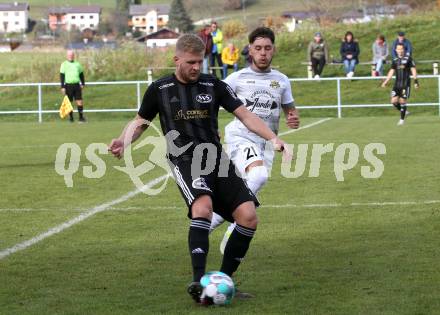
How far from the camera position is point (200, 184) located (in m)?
7.26

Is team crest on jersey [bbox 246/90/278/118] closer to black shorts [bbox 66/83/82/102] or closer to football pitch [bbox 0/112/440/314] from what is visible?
football pitch [bbox 0/112/440/314]

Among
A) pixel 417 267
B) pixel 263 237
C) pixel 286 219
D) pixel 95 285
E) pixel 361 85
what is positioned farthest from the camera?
pixel 361 85

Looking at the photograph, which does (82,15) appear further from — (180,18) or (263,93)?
(263,93)

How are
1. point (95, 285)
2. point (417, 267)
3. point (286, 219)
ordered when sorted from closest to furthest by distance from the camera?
point (95, 285), point (417, 267), point (286, 219)

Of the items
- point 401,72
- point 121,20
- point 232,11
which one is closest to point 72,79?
point 401,72

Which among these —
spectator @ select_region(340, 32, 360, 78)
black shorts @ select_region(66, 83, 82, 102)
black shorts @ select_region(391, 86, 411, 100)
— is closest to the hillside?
spectator @ select_region(340, 32, 360, 78)

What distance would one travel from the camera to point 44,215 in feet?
38.0

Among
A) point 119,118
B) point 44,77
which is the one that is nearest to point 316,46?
point 119,118

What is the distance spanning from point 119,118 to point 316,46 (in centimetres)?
718

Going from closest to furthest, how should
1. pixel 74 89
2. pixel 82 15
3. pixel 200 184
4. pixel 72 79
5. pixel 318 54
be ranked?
pixel 200 184, pixel 72 79, pixel 74 89, pixel 318 54, pixel 82 15

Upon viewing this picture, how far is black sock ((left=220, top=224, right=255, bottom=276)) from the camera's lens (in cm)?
738

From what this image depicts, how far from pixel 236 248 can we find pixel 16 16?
447ft

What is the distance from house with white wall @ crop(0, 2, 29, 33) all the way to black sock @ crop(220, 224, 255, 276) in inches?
5032

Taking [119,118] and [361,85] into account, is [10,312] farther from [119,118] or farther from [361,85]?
[361,85]
